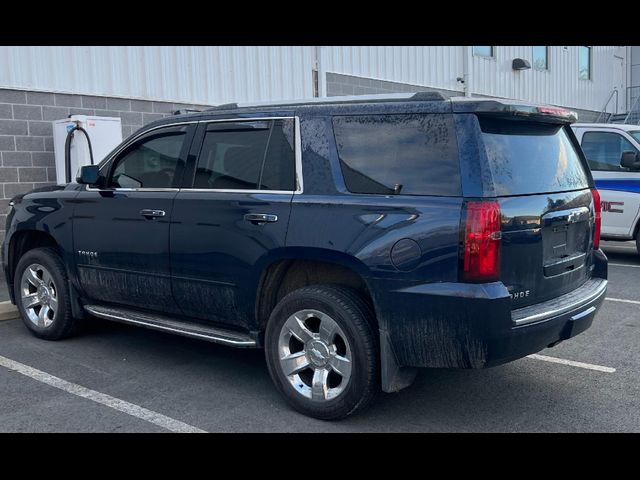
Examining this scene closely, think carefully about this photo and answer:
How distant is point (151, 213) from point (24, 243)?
188 cm

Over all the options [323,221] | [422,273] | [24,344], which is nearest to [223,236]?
[323,221]

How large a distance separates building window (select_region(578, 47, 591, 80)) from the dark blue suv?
19.6m

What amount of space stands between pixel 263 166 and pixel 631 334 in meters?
3.66

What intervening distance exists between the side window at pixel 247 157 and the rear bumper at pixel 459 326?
3.66 feet

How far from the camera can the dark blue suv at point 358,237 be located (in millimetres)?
3688

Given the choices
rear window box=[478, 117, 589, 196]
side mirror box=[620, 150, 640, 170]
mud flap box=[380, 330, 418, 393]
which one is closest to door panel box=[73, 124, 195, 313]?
mud flap box=[380, 330, 418, 393]

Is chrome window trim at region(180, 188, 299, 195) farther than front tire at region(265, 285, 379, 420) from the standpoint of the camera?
Yes

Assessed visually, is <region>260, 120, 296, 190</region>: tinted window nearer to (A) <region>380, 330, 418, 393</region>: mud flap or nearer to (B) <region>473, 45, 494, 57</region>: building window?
(A) <region>380, 330, 418, 393</region>: mud flap

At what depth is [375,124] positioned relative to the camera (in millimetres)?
4070

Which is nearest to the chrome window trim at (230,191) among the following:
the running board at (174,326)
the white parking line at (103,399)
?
the running board at (174,326)

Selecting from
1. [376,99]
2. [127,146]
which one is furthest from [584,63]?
[376,99]

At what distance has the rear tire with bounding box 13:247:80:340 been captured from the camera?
5.74 m

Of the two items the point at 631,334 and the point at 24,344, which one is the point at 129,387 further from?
the point at 631,334

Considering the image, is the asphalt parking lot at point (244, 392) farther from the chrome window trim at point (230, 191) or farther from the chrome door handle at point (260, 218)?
the chrome window trim at point (230, 191)
